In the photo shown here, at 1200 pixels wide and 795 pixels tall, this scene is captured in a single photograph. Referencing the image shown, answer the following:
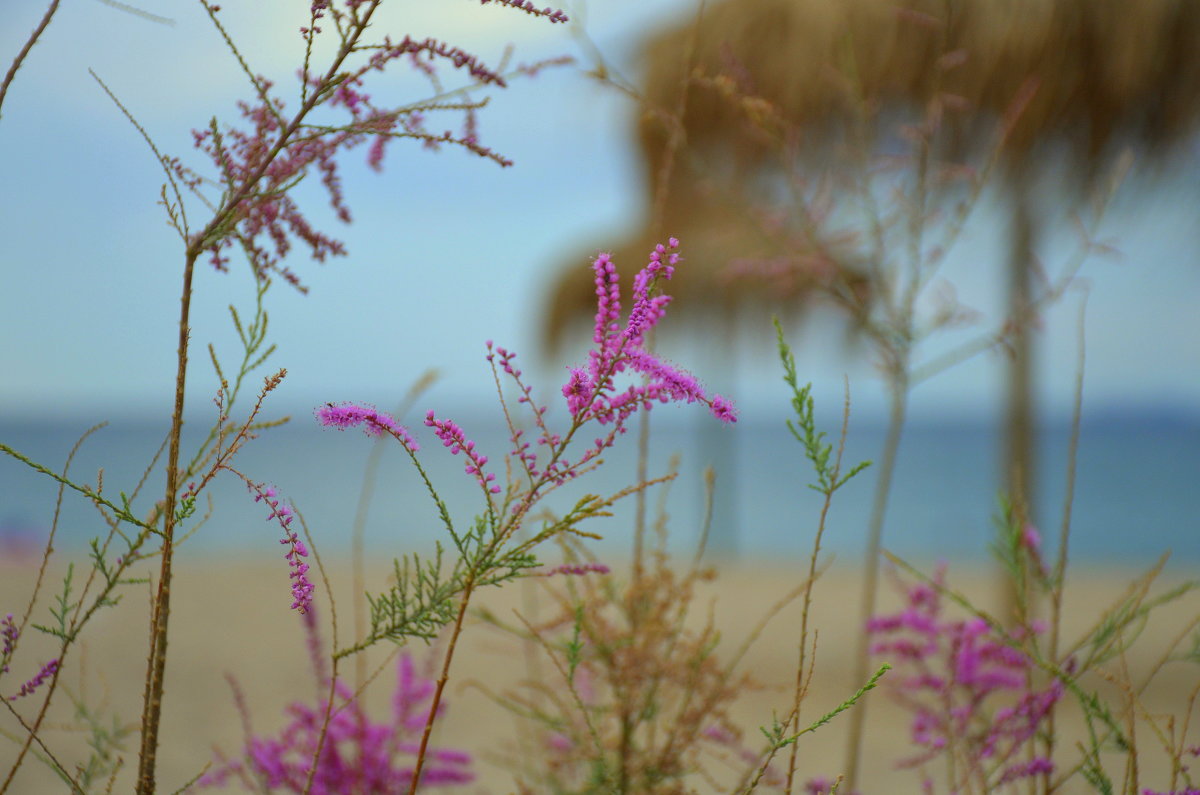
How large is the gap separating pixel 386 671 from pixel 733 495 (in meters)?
17.1

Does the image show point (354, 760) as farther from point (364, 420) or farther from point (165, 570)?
point (364, 420)

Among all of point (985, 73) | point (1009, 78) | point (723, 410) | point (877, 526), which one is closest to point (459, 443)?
point (723, 410)

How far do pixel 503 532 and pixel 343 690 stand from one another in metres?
1.32

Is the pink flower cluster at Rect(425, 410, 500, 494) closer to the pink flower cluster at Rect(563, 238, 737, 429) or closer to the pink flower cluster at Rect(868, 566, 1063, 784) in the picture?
the pink flower cluster at Rect(563, 238, 737, 429)

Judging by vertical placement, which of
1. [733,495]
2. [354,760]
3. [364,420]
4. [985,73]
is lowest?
[354,760]

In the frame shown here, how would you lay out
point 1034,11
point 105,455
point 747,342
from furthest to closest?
point 105,455, point 747,342, point 1034,11

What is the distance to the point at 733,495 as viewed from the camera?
2120 cm

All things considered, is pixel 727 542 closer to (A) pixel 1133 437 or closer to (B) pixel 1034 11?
(B) pixel 1034 11

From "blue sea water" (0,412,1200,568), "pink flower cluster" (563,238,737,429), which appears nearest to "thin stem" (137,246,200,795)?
"pink flower cluster" (563,238,737,429)

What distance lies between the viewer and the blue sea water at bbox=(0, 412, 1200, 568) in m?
17.6

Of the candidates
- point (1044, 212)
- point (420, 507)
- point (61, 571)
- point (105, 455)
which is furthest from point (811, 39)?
point (105, 455)

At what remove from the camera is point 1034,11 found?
4.67 metres

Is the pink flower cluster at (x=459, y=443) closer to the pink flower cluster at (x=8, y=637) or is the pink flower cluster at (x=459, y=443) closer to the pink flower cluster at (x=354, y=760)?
the pink flower cluster at (x=8, y=637)

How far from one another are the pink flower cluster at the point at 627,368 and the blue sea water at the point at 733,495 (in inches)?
301
